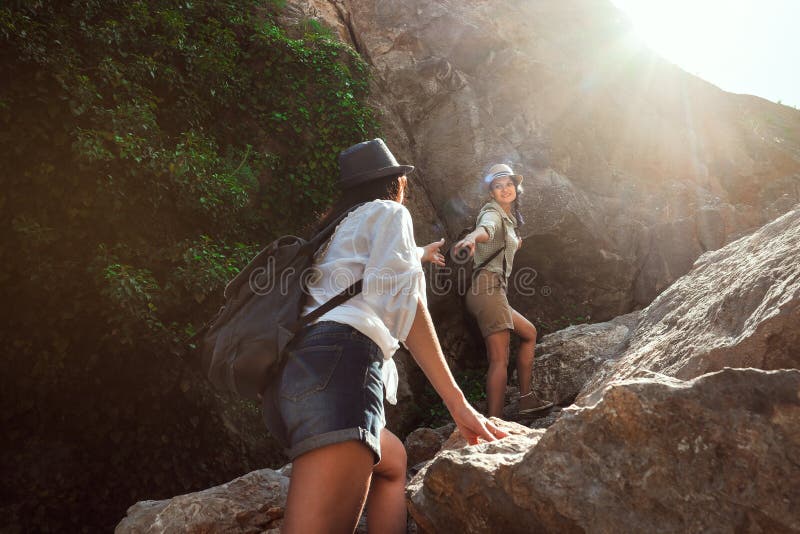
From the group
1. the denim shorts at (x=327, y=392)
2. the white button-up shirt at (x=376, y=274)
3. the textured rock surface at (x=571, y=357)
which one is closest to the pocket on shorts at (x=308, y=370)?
the denim shorts at (x=327, y=392)

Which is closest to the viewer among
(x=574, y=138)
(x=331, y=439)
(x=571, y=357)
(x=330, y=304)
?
(x=331, y=439)

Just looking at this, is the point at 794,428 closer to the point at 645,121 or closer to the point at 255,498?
the point at 255,498

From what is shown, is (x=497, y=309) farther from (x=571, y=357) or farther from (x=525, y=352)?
(x=571, y=357)

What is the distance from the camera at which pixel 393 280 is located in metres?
1.79

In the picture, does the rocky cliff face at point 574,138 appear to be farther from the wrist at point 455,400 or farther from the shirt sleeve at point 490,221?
the wrist at point 455,400

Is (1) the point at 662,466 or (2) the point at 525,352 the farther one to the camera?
(2) the point at 525,352

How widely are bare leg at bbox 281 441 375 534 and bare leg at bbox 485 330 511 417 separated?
11.5 ft

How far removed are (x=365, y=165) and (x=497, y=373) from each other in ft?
10.9

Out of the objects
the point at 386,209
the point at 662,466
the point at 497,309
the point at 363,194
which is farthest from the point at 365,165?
the point at 497,309

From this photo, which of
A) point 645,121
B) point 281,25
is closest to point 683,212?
point 645,121

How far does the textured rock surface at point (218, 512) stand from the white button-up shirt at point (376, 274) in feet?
4.08

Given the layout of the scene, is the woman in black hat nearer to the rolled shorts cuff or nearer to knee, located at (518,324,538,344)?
the rolled shorts cuff

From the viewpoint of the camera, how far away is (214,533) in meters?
2.58

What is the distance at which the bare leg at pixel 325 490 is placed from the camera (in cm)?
151
